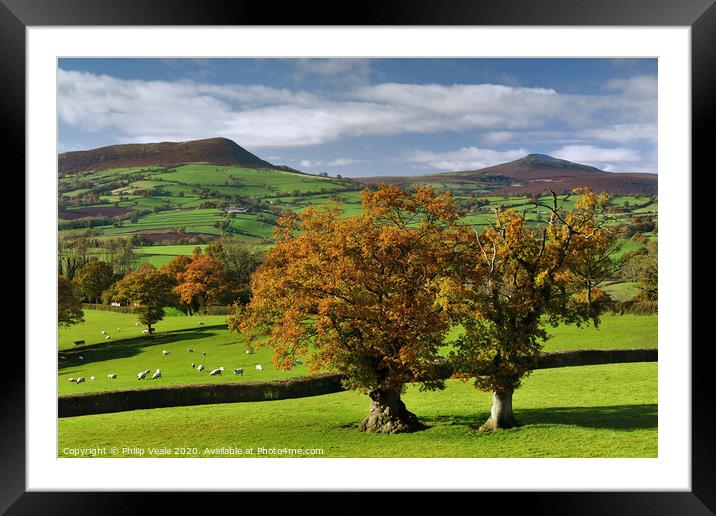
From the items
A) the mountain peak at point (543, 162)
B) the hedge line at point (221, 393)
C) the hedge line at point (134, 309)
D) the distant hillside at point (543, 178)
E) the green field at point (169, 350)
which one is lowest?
the hedge line at point (221, 393)

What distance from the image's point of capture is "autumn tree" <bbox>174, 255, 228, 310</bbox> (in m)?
7.64

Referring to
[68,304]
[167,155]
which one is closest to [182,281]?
[68,304]

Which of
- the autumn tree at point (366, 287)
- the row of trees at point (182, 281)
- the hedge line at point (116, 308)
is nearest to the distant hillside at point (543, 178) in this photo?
the autumn tree at point (366, 287)

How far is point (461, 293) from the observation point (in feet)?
21.3

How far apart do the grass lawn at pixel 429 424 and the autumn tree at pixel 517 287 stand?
2.32ft

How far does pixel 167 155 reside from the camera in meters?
7.64

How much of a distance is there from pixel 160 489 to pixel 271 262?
3.12 meters

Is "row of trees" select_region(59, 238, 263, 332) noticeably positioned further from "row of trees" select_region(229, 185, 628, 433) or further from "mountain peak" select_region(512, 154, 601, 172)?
"mountain peak" select_region(512, 154, 601, 172)

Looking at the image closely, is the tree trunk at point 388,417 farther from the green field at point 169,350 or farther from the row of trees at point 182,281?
the row of trees at point 182,281
